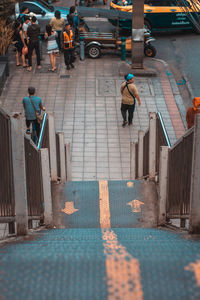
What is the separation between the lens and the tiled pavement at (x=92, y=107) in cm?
1048

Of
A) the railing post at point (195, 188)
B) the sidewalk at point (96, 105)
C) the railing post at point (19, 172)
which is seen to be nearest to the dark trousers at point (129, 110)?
the sidewalk at point (96, 105)

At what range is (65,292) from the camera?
2.87 meters

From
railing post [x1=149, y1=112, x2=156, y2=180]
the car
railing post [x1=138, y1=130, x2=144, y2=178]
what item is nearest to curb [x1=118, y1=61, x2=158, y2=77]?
the car

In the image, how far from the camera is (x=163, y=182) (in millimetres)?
5617

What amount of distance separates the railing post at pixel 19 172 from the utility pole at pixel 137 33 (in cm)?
1153

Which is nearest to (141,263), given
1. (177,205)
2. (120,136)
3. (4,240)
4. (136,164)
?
(4,240)

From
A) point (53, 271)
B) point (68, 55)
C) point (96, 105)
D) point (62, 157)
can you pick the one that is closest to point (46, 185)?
point (53, 271)

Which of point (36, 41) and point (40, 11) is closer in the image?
point (36, 41)

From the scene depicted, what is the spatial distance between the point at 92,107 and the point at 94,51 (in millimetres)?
4462

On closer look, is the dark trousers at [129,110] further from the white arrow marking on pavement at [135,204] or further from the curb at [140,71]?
the white arrow marking on pavement at [135,204]

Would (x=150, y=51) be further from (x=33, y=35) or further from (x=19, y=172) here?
(x=19, y=172)

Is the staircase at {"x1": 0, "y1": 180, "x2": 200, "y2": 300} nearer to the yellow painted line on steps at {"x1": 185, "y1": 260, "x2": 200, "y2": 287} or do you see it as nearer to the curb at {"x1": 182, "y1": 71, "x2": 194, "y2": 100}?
the yellow painted line on steps at {"x1": 185, "y1": 260, "x2": 200, "y2": 287}

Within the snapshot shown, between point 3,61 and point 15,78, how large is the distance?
27.3 inches

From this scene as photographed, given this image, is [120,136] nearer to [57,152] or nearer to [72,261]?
[57,152]
